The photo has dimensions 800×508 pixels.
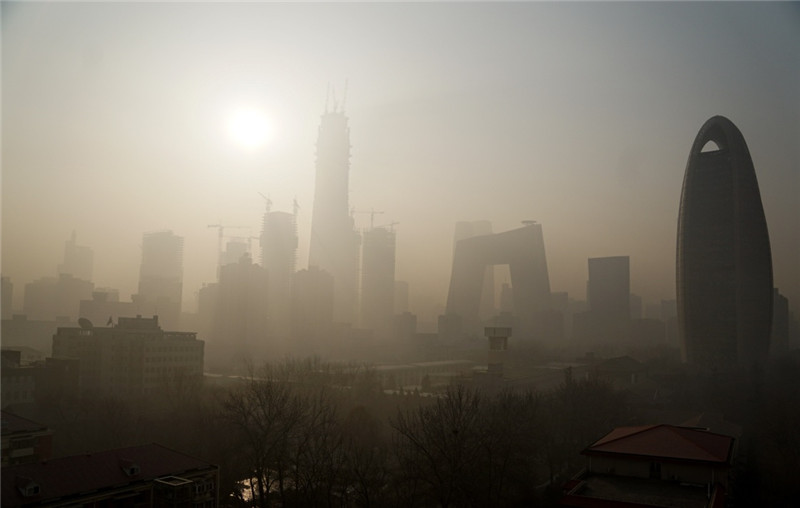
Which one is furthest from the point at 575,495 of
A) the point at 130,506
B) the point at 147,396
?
the point at 147,396

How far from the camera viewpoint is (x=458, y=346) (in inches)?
1799

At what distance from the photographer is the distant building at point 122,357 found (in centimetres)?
2044

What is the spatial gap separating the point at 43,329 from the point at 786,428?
29.3m

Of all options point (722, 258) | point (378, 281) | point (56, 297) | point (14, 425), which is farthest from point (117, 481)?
point (378, 281)

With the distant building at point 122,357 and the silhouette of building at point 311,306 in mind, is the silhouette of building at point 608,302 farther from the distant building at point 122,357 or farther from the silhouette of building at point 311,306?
the distant building at point 122,357

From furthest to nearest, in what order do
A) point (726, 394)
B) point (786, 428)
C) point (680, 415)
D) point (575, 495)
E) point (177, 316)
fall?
point (177, 316) < point (726, 394) < point (680, 415) < point (786, 428) < point (575, 495)

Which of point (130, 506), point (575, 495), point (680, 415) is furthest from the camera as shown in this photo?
point (680, 415)

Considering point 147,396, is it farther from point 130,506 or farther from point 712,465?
point 712,465

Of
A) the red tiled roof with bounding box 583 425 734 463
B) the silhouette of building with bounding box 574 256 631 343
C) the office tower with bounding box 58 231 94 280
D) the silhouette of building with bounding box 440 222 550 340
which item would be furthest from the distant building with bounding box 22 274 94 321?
the silhouette of building with bounding box 574 256 631 343

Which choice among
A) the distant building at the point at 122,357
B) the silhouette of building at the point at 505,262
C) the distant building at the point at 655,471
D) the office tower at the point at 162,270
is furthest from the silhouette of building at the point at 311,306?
the distant building at the point at 655,471

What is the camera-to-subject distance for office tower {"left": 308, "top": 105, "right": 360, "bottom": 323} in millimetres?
54156

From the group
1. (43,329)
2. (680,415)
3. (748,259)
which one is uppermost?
(748,259)

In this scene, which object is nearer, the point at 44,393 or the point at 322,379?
the point at 44,393

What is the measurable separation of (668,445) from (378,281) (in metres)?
43.8
